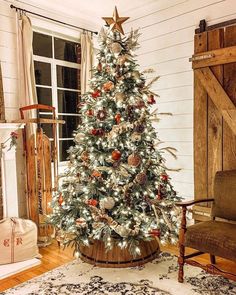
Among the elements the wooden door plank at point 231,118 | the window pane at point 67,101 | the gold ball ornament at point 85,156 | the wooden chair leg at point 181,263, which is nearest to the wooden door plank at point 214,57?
the wooden door plank at point 231,118

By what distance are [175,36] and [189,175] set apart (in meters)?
1.78

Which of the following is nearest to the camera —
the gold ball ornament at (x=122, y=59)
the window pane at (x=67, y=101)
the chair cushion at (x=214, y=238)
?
the chair cushion at (x=214, y=238)

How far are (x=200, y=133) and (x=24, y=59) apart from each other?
2.28 metres

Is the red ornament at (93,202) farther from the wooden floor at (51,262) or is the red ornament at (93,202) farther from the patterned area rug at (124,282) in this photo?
the wooden floor at (51,262)

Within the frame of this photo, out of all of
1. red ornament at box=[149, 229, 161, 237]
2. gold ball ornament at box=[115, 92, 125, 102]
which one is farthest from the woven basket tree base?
gold ball ornament at box=[115, 92, 125, 102]

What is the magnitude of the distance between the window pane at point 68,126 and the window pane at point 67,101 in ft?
0.32

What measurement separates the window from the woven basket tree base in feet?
5.67

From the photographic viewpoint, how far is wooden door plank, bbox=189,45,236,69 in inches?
126

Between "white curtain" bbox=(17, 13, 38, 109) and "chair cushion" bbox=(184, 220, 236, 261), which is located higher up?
"white curtain" bbox=(17, 13, 38, 109)

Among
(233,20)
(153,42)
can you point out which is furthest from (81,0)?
(233,20)

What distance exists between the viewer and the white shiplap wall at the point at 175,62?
3650 mm

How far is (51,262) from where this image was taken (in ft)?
9.91

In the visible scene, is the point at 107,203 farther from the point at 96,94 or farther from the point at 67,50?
the point at 67,50

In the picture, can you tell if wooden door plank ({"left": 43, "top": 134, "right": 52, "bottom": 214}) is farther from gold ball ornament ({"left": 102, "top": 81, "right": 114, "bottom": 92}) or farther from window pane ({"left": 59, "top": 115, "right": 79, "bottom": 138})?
gold ball ornament ({"left": 102, "top": 81, "right": 114, "bottom": 92})
